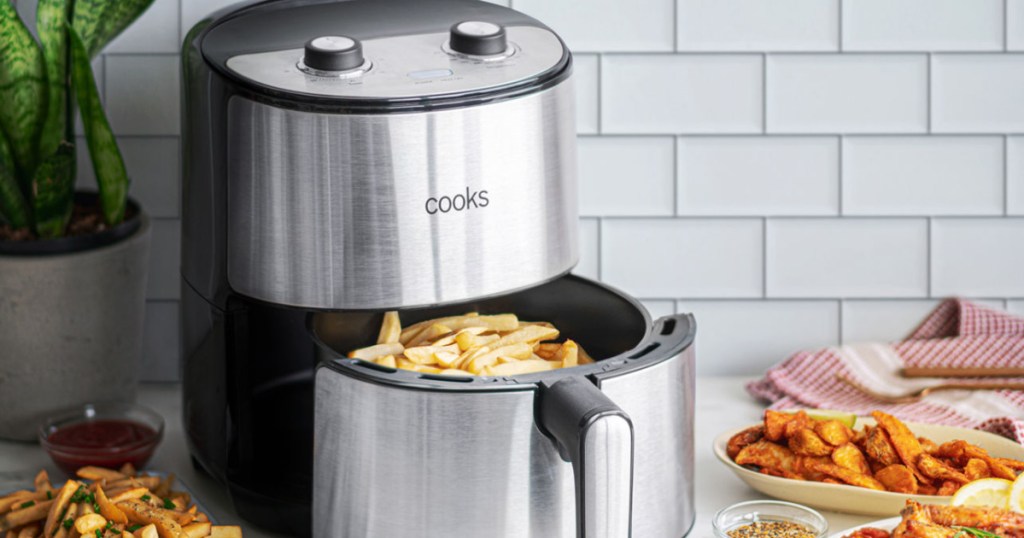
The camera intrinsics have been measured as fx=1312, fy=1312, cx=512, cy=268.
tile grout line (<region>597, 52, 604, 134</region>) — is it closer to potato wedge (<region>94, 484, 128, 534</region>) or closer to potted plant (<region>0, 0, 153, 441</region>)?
potted plant (<region>0, 0, 153, 441</region>)

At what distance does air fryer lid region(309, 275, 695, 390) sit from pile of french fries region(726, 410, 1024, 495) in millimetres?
176

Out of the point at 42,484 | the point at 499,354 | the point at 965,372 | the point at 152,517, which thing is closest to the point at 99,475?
the point at 42,484

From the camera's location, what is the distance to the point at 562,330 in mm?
1158

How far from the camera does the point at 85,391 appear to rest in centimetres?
128

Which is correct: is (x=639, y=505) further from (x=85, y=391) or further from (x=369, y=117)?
(x=85, y=391)

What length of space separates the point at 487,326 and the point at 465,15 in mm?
261

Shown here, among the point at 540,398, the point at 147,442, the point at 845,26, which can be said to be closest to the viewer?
the point at 540,398

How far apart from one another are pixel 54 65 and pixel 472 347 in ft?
1.68

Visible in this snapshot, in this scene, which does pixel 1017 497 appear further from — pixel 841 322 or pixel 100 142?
pixel 100 142

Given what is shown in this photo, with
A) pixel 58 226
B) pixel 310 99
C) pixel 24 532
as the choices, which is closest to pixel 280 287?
pixel 310 99

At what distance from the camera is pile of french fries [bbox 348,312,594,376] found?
99cm

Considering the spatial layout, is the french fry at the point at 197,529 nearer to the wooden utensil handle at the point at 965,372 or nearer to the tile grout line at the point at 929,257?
the wooden utensil handle at the point at 965,372

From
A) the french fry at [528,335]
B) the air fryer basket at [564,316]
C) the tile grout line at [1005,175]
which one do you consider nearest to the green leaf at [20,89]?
the air fryer basket at [564,316]

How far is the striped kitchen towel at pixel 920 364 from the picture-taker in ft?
4.36
